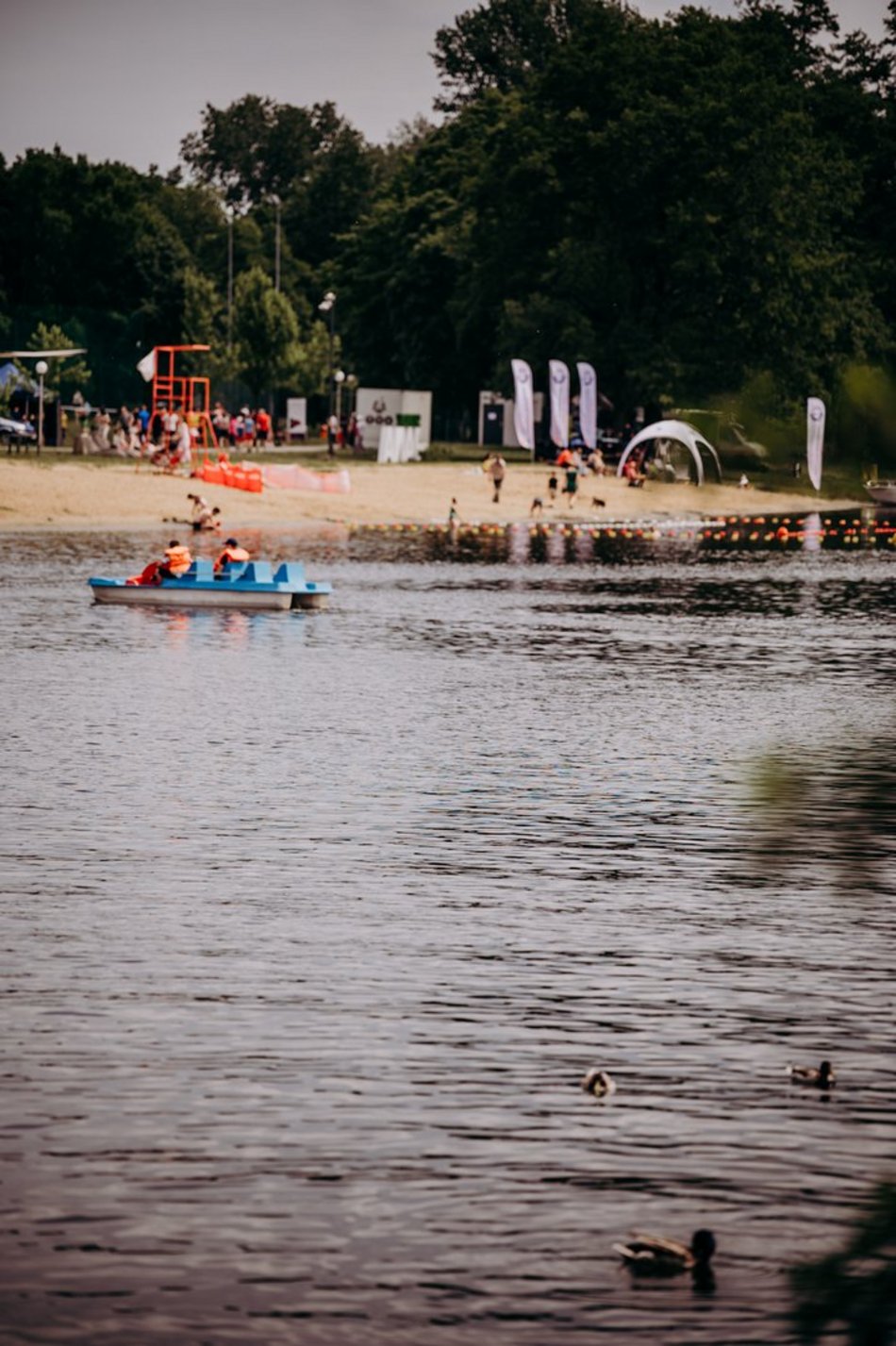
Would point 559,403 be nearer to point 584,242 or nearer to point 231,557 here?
point 584,242

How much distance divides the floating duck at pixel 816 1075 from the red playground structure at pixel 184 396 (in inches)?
2807

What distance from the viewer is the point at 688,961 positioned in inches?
672

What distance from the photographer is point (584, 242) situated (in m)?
120

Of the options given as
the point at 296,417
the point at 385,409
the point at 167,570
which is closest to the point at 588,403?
the point at 385,409

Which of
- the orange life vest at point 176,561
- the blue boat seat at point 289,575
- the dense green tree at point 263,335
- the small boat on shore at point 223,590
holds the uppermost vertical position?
the dense green tree at point 263,335

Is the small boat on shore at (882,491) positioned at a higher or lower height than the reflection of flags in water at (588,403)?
lower

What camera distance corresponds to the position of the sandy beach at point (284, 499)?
78.5m

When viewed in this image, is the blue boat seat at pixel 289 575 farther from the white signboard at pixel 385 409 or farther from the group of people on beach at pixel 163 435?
the white signboard at pixel 385 409

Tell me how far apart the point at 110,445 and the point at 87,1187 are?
91337 millimetres

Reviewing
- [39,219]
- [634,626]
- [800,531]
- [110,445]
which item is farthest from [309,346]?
[634,626]

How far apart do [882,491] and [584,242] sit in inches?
4581

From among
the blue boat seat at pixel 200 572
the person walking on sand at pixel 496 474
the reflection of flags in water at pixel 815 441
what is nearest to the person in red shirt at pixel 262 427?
the person walking on sand at pixel 496 474

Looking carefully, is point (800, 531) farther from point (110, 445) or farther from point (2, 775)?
point (2, 775)

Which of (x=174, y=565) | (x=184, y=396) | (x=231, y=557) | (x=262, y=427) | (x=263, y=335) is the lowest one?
(x=174, y=565)
